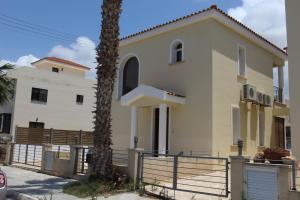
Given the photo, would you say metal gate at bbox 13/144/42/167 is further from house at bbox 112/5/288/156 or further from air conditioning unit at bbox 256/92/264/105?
air conditioning unit at bbox 256/92/264/105

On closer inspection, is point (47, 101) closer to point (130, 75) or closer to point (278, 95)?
point (130, 75)

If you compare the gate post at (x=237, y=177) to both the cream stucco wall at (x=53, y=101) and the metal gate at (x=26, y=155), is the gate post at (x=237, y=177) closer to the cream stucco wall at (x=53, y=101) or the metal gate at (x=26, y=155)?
the metal gate at (x=26, y=155)

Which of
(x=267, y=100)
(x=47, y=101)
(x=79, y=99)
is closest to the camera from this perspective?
(x=267, y=100)

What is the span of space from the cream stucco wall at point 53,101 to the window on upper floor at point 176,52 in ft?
62.1

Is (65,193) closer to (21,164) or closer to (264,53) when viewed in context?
(21,164)

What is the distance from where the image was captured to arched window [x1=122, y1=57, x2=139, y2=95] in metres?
19.0

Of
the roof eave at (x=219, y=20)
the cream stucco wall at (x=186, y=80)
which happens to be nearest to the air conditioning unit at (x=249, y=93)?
the cream stucco wall at (x=186, y=80)

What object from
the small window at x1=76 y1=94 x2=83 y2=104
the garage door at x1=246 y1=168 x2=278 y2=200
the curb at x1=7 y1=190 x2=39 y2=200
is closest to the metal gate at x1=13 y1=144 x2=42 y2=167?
the curb at x1=7 y1=190 x2=39 y2=200

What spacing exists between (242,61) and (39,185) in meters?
11.1

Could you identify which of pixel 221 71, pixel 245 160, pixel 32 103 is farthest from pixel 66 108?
pixel 245 160

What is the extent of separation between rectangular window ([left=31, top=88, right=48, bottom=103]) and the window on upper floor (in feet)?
65.3

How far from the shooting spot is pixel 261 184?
27.7ft

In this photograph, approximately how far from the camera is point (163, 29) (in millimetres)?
17156

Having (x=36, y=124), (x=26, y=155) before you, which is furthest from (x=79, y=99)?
(x=26, y=155)
